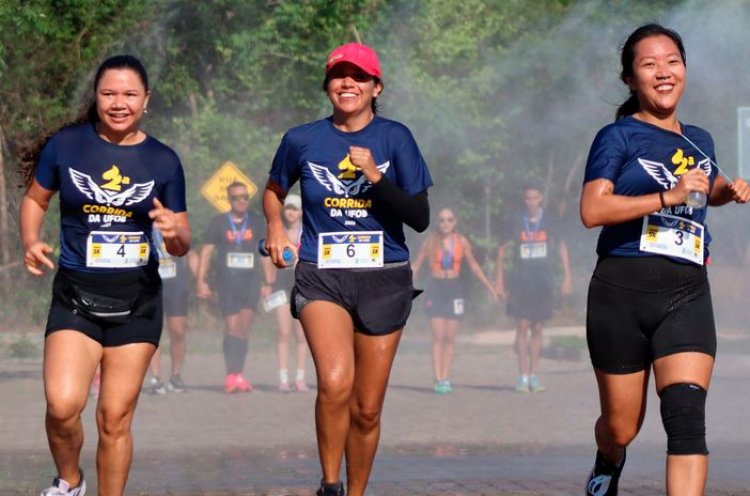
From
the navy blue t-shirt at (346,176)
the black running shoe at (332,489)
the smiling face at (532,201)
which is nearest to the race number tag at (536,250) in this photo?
the smiling face at (532,201)

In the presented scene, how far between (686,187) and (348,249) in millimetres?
1728

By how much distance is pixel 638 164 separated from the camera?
6.41 m

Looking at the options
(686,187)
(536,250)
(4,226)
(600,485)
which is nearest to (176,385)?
(536,250)

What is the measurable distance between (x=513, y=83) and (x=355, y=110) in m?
24.4

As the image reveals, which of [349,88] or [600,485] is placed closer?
[600,485]

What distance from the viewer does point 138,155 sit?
22.9ft

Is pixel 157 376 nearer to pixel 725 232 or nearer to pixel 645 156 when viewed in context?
pixel 645 156

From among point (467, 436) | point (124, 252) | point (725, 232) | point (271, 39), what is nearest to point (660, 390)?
point (124, 252)

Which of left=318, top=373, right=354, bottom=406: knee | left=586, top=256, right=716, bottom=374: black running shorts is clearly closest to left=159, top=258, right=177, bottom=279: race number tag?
left=318, top=373, right=354, bottom=406: knee

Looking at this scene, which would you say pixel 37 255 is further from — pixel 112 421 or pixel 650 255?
pixel 650 255

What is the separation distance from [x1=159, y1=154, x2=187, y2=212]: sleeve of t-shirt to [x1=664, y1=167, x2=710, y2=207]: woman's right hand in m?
2.22

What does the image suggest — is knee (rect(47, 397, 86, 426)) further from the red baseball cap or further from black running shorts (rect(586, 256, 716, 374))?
black running shorts (rect(586, 256, 716, 374))

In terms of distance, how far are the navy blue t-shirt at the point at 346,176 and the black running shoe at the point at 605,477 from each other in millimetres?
1340

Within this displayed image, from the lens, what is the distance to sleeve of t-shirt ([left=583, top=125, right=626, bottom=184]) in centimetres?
640
